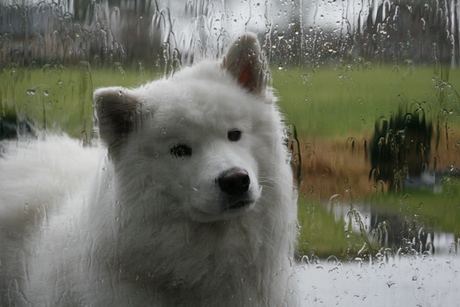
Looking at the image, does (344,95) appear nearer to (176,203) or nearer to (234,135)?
(234,135)

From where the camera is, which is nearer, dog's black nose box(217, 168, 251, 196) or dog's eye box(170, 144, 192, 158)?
dog's black nose box(217, 168, 251, 196)

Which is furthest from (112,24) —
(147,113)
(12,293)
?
(12,293)

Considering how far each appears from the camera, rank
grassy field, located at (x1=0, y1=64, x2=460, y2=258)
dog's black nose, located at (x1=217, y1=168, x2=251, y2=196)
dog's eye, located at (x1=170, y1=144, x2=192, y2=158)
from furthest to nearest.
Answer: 1. grassy field, located at (x1=0, y1=64, x2=460, y2=258)
2. dog's eye, located at (x1=170, y1=144, x2=192, y2=158)
3. dog's black nose, located at (x1=217, y1=168, x2=251, y2=196)

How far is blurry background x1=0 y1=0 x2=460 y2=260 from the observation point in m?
2.15

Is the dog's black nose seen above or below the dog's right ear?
below

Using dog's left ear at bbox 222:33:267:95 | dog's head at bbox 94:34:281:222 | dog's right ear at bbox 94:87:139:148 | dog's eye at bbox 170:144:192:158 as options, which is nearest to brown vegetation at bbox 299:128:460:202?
dog's head at bbox 94:34:281:222

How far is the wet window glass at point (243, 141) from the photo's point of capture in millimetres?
2123

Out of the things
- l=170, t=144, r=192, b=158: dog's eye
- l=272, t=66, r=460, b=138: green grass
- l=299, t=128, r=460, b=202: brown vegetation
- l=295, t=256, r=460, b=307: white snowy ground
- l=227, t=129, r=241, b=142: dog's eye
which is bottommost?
l=295, t=256, r=460, b=307: white snowy ground

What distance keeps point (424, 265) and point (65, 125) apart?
1391 mm

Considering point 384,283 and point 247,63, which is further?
→ point 384,283

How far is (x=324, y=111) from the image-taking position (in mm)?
2217

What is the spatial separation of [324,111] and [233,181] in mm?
461

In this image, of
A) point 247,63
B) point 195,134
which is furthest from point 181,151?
point 247,63

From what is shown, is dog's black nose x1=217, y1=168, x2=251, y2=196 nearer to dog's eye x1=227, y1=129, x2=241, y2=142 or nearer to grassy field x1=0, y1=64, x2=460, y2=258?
dog's eye x1=227, y1=129, x2=241, y2=142
